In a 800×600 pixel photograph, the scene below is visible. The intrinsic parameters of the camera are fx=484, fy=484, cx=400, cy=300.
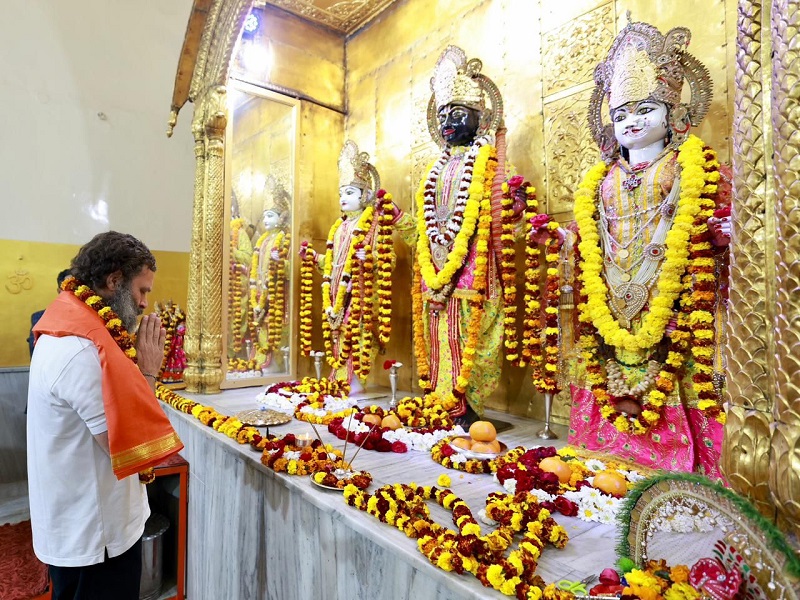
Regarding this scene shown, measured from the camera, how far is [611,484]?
199 centimetres

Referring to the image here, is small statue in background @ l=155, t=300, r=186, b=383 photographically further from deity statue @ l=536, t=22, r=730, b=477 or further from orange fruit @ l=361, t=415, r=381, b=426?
deity statue @ l=536, t=22, r=730, b=477

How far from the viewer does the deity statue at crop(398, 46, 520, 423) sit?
3.08 meters

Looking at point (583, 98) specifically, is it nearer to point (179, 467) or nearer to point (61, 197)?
point (179, 467)

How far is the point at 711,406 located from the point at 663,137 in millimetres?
1334

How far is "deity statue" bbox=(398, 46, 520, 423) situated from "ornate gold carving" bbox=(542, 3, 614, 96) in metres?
0.56

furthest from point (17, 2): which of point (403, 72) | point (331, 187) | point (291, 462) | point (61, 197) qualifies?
point (291, 462)

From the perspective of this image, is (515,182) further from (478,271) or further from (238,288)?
(238,288)

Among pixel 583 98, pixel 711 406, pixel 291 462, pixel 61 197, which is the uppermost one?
pixel 583 98

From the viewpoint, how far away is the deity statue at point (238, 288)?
4480 mm

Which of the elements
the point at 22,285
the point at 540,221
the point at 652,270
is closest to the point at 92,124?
the point at 22,285

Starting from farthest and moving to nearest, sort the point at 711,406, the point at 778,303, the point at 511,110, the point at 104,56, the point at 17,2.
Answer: the point at 104,56 → the point at 17,2 → the point at 511,110 → the point at 711,406 → the point at 778,303

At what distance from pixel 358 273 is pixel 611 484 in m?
2.54

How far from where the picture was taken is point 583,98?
333cm

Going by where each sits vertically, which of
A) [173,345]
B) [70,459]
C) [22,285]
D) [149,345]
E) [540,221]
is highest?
[540,221]
